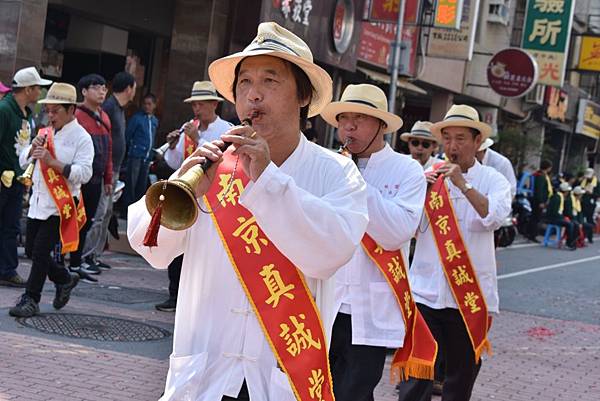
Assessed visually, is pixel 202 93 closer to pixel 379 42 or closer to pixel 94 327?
pixel 94 327

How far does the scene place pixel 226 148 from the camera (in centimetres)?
299

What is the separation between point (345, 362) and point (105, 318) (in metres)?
3.73

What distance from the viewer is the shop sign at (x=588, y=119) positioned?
41188 mm

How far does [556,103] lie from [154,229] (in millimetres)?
35856

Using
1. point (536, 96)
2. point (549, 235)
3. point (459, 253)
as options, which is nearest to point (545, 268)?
point (549, 235)

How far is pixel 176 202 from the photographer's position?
9.39ft

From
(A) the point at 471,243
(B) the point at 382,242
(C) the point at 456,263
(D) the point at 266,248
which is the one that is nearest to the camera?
(D) the point at 266,248

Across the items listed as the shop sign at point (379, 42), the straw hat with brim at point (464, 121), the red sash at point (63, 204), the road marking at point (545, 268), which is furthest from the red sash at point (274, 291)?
the shop sign at point (379, 42)

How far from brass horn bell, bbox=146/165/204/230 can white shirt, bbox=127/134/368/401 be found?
19 centimetres

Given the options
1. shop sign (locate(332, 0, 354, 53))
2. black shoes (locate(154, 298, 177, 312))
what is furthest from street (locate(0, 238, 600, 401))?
shop sign (locate(332, 0, 354, 53))

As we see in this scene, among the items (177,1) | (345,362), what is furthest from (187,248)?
(177,1)

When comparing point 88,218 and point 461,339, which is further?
point 88,218

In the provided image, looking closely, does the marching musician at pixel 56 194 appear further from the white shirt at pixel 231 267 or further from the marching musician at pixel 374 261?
the white shirt at pixel 231 267

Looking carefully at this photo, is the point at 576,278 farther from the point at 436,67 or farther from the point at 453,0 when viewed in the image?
the point at 436,67
